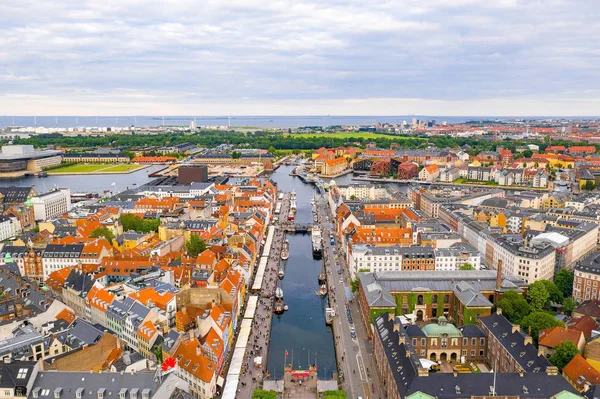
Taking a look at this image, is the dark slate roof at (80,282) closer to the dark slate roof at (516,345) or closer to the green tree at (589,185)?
the dark slate roof at (516,345)

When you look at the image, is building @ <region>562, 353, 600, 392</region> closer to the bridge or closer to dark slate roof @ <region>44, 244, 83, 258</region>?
dark slate roof @ <region>44, 244, 83, 258</region>

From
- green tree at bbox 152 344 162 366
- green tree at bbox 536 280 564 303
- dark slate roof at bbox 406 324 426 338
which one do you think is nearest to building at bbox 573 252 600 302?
green tree at bbox 536 280 564 303

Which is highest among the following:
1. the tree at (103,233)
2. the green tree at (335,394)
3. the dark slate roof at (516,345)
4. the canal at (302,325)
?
the tree at (103,233)

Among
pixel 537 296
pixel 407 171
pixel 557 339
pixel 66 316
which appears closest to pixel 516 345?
pixel 557 339

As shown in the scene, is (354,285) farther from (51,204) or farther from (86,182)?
(86,182)

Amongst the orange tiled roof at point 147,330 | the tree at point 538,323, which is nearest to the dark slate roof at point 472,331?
the tree at point 538,323
